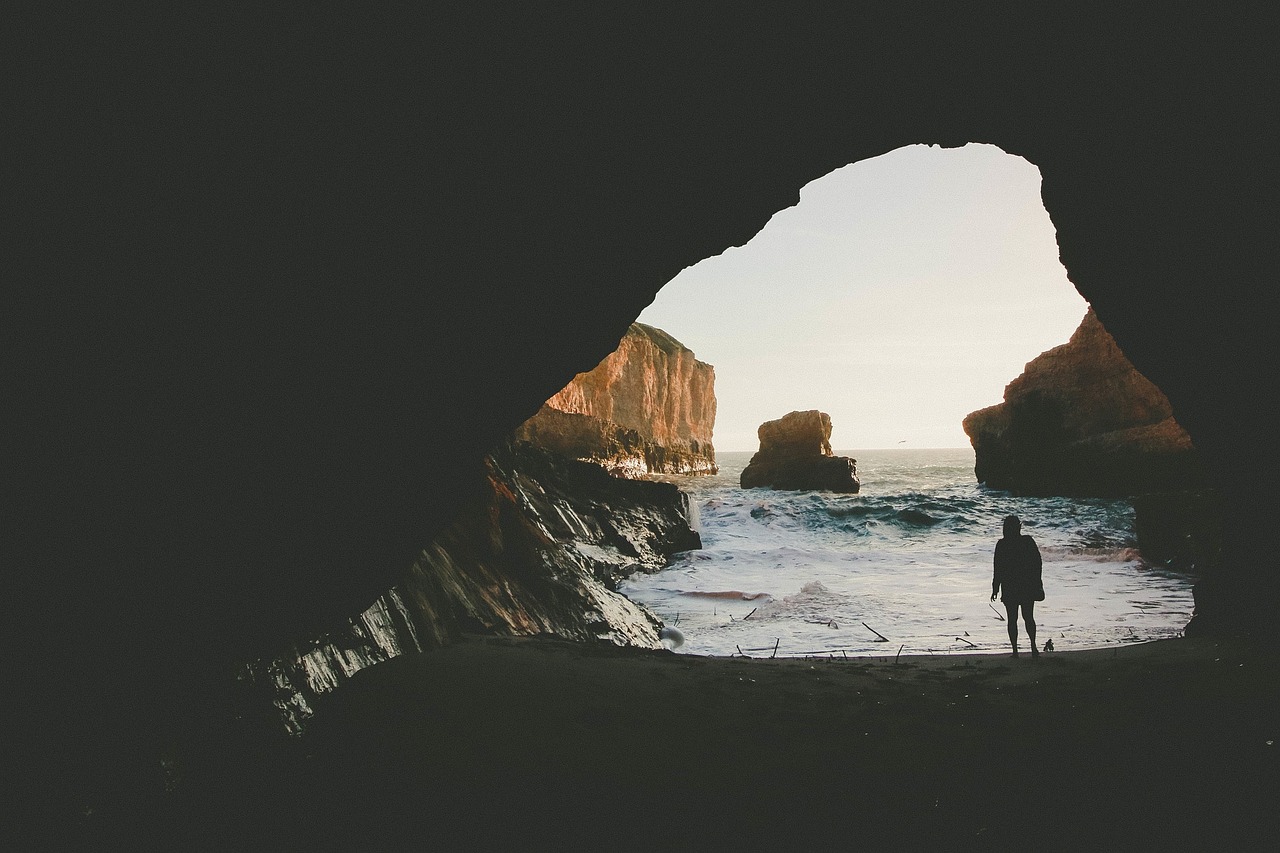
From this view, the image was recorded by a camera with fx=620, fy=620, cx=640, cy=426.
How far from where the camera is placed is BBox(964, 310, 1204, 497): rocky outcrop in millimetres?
18781

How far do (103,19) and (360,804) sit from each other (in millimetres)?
2793

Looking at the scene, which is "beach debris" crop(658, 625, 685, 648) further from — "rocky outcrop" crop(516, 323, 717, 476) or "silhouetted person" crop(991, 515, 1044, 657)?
"rocky outcrop" crop(516, 323, 717, 476)

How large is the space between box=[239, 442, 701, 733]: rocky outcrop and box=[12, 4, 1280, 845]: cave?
52 centimetres

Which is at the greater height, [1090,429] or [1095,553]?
[1090,429]

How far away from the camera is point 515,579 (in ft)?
22.8

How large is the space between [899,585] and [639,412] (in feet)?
174

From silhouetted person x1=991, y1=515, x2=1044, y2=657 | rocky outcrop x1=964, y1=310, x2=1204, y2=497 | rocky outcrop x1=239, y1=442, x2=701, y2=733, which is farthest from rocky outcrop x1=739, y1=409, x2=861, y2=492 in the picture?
silhouetted person x1=991, y1=515, x2=1044, y2=657

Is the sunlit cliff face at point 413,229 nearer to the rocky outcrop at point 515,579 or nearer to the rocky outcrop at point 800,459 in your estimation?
the rocky outcrop at point 515,579

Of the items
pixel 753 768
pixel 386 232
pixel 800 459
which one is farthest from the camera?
pixel 800 459

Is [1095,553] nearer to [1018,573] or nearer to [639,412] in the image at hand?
[1018,573]

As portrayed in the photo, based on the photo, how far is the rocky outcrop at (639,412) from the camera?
126 ft

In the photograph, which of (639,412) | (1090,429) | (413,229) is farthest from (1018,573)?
(639,412)

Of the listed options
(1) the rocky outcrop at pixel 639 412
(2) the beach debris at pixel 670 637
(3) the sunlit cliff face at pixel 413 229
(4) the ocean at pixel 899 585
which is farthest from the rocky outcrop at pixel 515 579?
(1) the rocky outcrop at pixel 639 412

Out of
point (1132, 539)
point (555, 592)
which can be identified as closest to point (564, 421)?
point (1132, 539)
